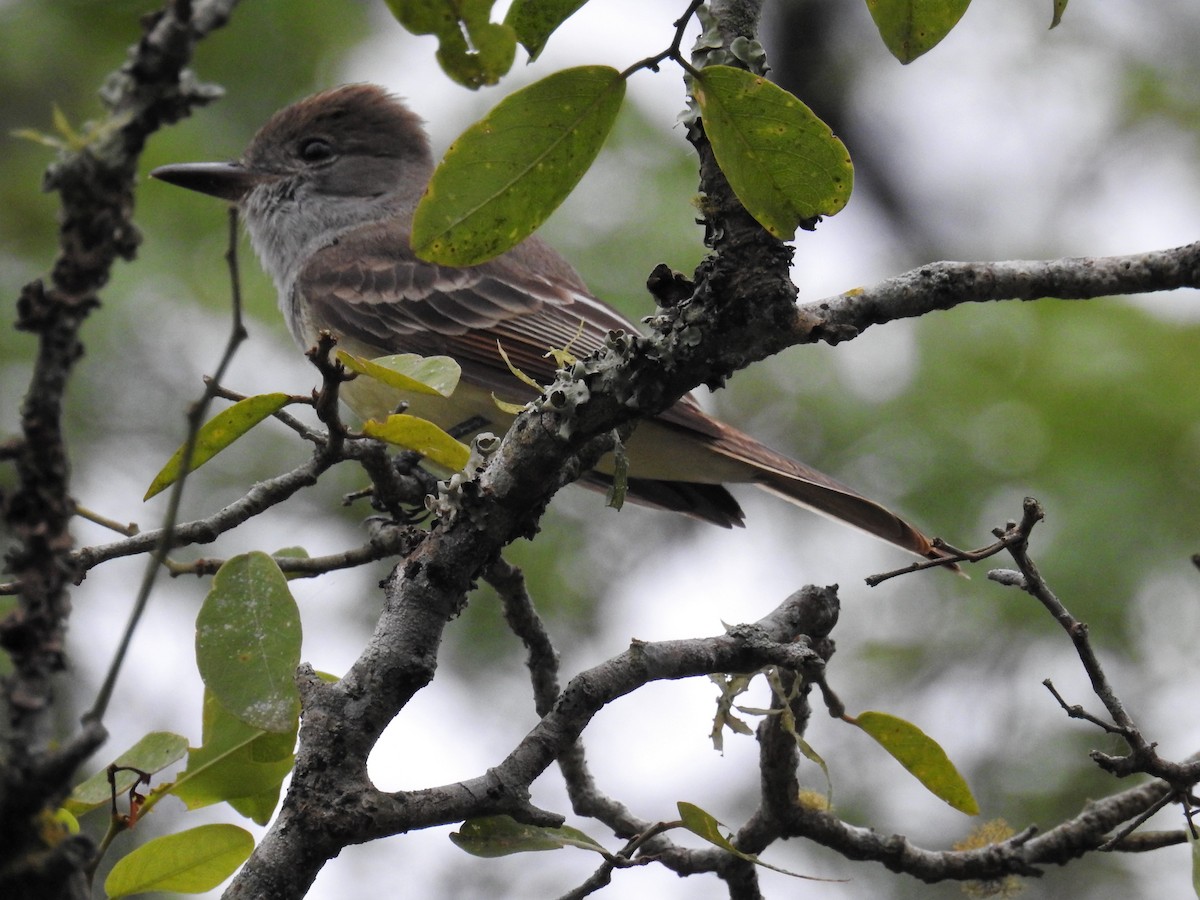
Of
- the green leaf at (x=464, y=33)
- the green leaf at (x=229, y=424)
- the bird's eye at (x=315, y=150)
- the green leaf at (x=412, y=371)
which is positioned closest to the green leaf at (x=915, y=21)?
the green leaf at (x=464, y=33)

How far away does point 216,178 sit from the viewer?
19.6ft

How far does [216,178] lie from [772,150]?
177 inches

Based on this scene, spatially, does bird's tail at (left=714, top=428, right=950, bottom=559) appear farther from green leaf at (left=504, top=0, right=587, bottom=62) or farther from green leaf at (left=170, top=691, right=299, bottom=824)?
green leaf at (left=504, top=0, right=587, bottom=62)

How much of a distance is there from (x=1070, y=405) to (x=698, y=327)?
13.4 feet

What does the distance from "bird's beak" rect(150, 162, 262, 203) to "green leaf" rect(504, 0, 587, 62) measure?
4.05 meters

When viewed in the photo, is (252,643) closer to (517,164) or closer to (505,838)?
(505,838)

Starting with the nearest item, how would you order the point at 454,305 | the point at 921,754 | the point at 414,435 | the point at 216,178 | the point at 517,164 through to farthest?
the point at 517,164, the point at 414,435, the point at 921,754, the point at 454,305, the point at 216,178

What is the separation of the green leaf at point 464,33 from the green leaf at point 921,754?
1380 mm

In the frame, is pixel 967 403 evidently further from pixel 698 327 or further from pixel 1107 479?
pixel 698 327

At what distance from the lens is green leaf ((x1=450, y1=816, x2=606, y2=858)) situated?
2.30 meters

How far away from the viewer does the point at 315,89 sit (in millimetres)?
7602

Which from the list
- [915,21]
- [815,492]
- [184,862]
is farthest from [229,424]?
[815,492]

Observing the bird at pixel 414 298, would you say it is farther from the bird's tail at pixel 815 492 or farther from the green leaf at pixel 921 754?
the green leaf at pixel 921 754

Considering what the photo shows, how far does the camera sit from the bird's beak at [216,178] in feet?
18.9
